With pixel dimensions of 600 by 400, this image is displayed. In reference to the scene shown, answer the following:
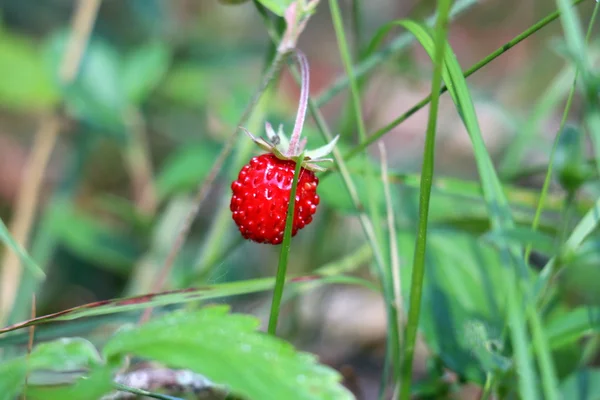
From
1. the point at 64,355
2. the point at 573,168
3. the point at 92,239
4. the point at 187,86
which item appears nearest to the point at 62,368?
the point at 64,355

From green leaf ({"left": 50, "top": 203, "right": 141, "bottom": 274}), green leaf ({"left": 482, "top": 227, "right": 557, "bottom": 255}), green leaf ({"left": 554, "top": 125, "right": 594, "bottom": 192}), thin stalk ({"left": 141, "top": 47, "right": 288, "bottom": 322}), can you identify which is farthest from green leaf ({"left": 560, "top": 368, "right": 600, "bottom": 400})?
green leaf ({"left": 50, "top": 203, "right": 141, "bottom": 274})

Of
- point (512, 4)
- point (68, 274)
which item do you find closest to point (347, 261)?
point (68, 274)

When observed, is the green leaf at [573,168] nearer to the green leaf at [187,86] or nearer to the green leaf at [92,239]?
the green leaf at [92,239]

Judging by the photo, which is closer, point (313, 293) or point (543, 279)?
point (543, 279)

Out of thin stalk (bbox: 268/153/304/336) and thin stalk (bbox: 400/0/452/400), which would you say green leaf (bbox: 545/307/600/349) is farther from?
thin stalk (bbox: 268/153/304/336)

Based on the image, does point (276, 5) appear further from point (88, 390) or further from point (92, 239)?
point (92, 239)

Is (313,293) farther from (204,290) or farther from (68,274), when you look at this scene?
(204,290)
